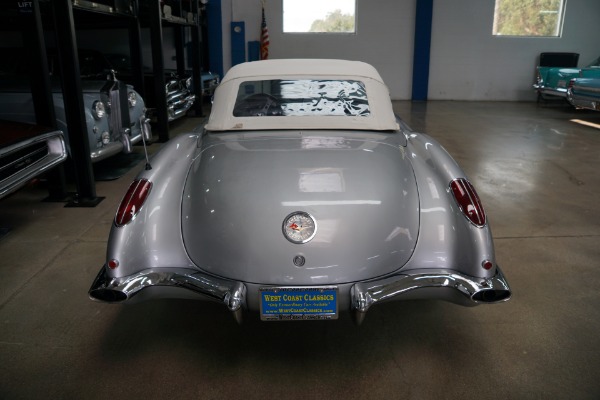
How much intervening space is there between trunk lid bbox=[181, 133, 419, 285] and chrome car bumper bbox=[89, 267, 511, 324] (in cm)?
6

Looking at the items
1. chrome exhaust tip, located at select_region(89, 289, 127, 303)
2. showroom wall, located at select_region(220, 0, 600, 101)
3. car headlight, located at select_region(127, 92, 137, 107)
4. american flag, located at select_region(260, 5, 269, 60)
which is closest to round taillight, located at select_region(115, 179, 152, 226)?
chrome exhaust tip, located at select_region(89, 289, 127, 303)

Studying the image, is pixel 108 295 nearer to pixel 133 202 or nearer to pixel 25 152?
pixel 133 202

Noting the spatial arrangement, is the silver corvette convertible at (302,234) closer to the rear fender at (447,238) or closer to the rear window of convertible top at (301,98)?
the rear fender at (447,238)

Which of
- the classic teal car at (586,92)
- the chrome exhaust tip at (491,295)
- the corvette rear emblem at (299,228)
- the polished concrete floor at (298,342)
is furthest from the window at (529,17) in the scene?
the corvette rear emblem at (299,228)

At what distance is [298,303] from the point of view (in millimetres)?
1995

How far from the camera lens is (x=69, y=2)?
164 inches

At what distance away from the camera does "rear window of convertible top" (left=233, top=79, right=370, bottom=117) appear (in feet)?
9.95

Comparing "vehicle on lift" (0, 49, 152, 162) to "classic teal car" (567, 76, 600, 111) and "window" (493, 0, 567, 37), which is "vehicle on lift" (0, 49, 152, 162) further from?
"window" (493, 0, 567, 37)

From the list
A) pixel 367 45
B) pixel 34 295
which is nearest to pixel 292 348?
pixel 34 295

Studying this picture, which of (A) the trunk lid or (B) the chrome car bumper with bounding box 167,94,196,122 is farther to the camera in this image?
(B) the chrome car bumper with bounding box 167,94,196,122

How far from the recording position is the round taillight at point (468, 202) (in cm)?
223

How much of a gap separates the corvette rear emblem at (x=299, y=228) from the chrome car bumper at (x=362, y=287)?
0.26 meters

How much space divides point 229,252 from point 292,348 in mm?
614

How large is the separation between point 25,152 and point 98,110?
1.37 m
